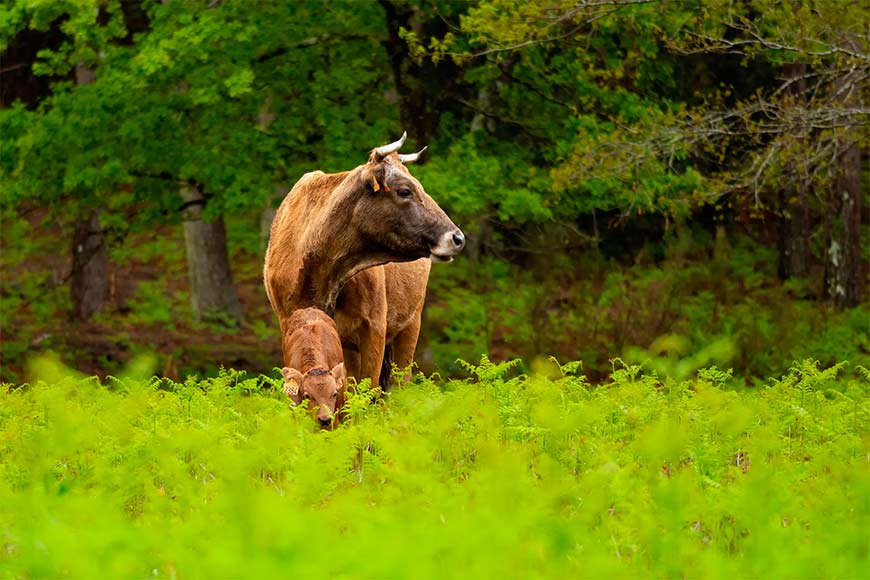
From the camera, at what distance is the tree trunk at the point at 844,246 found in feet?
82.4

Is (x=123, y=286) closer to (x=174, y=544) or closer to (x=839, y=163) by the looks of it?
(x=839, y=163)

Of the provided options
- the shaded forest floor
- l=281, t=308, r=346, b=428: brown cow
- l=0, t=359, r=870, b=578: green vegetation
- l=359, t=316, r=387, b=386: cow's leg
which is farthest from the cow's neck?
the shaded forest floor

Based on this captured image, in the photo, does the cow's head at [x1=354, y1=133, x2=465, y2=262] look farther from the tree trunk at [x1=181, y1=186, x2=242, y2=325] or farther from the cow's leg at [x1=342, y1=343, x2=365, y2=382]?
the tree trunk at [x1=181, y1=186, x2=242, y2=325]

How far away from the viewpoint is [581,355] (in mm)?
22281

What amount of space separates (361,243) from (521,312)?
536 inches

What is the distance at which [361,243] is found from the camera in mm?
11773

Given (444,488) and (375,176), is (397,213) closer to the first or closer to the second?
(375,176)

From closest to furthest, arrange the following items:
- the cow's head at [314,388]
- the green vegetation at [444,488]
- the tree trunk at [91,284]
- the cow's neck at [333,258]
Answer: the green vegetation at [444,488], the cow's head at [314,388], the cow's neck at [333,258], the tree trunk at [91,284]

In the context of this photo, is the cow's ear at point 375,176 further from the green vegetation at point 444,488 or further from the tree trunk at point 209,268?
the tree trunk at point 209,268

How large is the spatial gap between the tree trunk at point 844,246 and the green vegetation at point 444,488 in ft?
49.7

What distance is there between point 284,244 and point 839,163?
14656mm

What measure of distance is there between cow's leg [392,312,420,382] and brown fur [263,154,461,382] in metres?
1.45

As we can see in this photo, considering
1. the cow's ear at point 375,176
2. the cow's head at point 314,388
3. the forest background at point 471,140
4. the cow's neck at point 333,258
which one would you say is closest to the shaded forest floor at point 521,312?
the forest background at point 471,140

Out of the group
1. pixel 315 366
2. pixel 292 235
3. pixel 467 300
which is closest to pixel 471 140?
pixel 467 300
